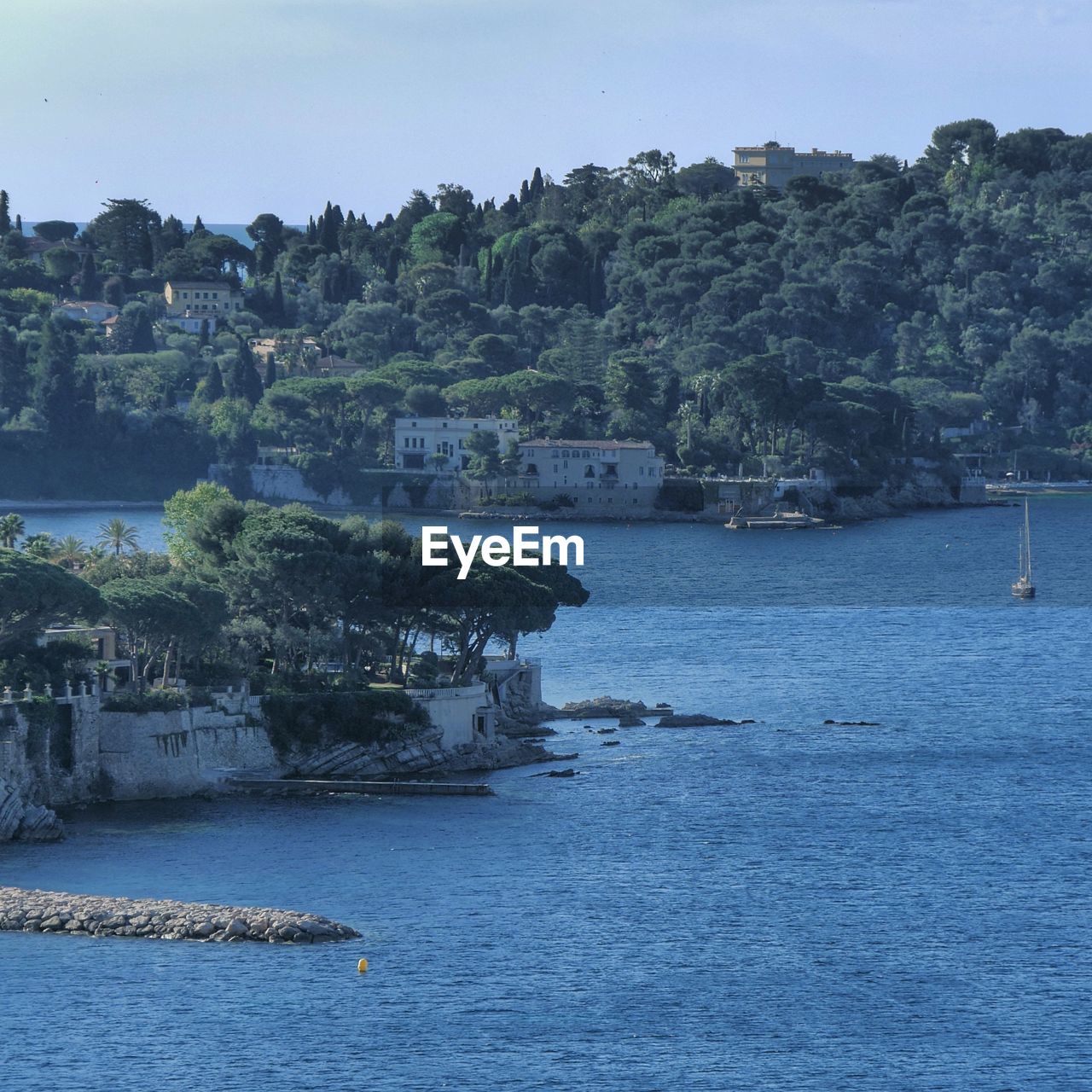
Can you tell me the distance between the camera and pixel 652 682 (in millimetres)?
99062

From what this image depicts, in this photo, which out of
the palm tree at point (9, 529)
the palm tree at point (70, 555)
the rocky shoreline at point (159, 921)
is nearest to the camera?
the rocky shoreline at point (159, 921)

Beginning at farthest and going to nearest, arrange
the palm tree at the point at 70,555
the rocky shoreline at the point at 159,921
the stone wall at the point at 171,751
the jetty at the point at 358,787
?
the palm tree at the point at 70,555, the jetty at the point at 358,787, the stone wall at the point at 171,751, the rocky shoreline at the point at 159,921

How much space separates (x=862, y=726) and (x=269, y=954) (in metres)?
38.7

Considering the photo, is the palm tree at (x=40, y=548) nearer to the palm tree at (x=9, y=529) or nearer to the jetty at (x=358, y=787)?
the palm tree at (x=9, y=529)

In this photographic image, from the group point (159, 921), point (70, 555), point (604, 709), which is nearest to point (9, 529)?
point (70, 555)

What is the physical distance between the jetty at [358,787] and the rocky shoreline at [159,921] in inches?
617

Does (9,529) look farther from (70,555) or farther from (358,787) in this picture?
(358,787)

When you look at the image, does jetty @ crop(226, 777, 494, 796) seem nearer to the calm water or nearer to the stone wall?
the stone wall

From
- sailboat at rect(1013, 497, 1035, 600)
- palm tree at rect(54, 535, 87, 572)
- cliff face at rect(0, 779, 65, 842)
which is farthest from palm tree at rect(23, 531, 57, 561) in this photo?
sailboat at rect(1013, 497, 1035, 600)

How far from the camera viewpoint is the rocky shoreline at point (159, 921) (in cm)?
5584

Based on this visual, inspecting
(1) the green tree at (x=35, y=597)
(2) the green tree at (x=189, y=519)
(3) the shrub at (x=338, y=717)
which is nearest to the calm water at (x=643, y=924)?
(3) the shrub at (x=338, y=717)

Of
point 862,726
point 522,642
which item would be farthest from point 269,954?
point 522,642

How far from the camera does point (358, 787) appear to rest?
7331 cm

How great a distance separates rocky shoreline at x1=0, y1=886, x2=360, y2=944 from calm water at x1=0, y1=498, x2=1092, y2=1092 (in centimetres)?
67
